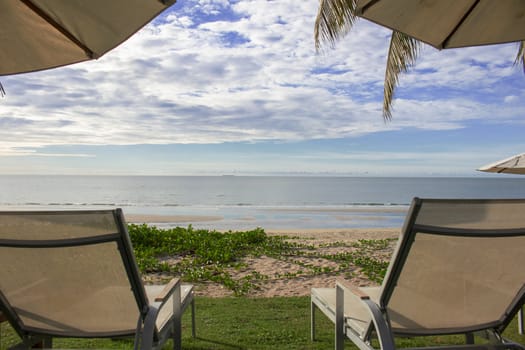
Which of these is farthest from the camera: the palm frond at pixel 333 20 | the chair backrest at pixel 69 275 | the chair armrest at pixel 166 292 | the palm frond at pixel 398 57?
the palm frond at pixel 398 57

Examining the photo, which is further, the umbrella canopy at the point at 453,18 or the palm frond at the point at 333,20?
the palm frond at the point at 333,20

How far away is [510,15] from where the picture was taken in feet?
9.01

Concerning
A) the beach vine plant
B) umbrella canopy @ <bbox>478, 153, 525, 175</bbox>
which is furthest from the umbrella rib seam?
umbrella canopy @ <bbox>478, 153, 525, 175</bbox>

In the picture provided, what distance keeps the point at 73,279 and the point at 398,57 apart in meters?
6.48

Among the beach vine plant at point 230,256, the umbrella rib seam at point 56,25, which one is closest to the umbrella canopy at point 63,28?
the umbrella rib seam at point 56,25

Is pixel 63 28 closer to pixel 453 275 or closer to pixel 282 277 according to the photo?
pixel 453 275

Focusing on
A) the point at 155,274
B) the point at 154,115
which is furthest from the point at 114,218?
the point at 154,115

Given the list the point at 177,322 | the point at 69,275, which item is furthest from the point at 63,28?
the point at 177,322

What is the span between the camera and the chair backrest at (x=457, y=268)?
1590 mm

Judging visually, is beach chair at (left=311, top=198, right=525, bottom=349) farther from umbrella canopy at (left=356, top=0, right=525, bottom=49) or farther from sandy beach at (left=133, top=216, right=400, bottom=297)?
sandy beach at (left=133, top=216, right=400, bottom=297)

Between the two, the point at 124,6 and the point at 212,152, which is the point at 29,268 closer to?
the point at 124,6

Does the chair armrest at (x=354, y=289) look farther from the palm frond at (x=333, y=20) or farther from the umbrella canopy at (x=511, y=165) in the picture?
the palm frond at (x=333, y=20)

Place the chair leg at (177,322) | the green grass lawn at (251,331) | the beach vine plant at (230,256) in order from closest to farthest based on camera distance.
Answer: the chair leg at (177,322), the green grass lawn at (251,331), the beach vine plant at (230,256)

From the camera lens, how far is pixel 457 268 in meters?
1.73
